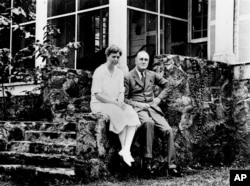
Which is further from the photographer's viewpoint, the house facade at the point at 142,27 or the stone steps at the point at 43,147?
the house facade at the point at 142,27

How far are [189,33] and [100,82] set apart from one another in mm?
5079

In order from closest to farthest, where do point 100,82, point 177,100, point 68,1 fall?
point 100,82 → point 177,100 → point 68,1

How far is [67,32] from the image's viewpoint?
11117 mm

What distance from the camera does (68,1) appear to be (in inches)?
442

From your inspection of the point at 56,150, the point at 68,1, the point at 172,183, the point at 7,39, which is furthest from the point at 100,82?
the point at 7,39

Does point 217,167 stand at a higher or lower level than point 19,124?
lower

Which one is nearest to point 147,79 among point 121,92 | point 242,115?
point 121,92

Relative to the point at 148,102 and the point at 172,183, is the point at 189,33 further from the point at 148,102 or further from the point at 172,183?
the point at 172,183

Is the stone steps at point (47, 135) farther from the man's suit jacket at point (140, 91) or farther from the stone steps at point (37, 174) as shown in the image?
the man's suit jacket at point (140, 91)

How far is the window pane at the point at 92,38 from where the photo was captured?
34.3 feet

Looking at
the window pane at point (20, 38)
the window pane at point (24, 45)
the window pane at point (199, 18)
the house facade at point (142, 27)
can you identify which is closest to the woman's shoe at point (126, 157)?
the house facade at point (142, 27)

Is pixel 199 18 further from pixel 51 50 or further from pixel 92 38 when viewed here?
pixel 51 50

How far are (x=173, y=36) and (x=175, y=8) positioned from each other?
676 millimetres

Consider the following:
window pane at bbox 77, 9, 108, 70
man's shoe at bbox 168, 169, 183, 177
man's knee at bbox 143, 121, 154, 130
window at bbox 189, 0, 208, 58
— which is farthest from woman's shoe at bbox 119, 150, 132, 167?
window at bbox 189, 0, 208, 58
